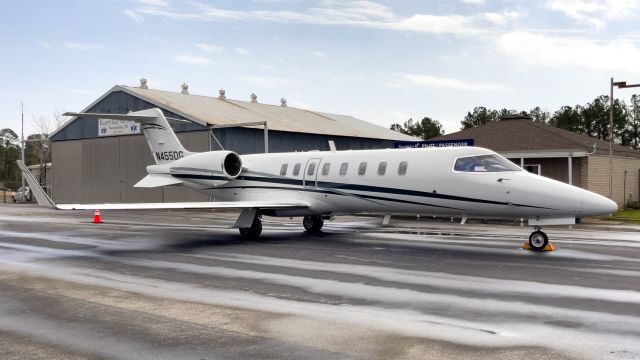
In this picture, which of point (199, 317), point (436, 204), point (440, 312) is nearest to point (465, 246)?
point (436, 204)

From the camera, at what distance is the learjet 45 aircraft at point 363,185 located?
45.5ft

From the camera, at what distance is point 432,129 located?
84375mm

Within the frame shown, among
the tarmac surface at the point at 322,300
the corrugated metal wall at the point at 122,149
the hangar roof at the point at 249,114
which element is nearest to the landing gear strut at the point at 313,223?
the tarmac surface at the point at 322,300

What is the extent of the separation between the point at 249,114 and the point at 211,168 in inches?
886

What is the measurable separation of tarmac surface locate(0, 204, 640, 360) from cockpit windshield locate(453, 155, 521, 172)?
2043mm

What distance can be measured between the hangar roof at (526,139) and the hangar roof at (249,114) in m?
11.8

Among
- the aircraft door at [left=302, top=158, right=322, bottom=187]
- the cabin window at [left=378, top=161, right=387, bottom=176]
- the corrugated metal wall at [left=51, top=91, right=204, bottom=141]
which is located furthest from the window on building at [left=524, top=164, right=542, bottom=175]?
the corrugated metal wall at [left=51, top=91, right=204, bottom=141]

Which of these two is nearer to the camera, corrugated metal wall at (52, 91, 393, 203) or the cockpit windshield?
the cockpit windshield

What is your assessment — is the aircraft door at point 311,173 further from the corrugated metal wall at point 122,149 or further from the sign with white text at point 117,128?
the sign with white text at point 117,128

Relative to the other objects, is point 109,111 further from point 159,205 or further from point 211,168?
point 159,205

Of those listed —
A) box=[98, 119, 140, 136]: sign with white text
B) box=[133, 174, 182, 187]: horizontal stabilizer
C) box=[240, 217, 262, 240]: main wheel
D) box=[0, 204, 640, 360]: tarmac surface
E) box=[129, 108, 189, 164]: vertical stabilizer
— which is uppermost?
box=[98, 119, 140, 136]: sign with white text

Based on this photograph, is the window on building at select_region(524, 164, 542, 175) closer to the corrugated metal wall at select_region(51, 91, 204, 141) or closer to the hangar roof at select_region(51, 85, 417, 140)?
the hangar roof at select_region(51, 85, 417, 140)

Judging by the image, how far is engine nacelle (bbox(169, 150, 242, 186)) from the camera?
20.3 m

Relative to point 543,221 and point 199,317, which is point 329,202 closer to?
point 543,221
